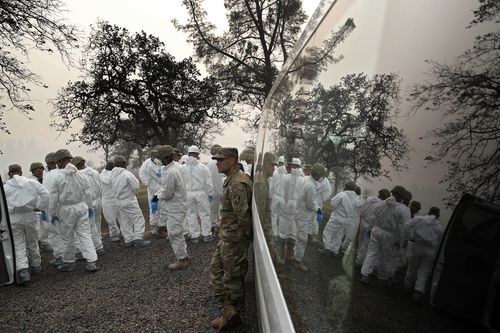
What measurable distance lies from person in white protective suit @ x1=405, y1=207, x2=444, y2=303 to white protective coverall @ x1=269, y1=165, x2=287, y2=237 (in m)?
1.22

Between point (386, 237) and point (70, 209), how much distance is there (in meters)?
6.27

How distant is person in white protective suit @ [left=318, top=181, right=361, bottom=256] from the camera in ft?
3.50

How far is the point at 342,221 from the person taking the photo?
1.17 m

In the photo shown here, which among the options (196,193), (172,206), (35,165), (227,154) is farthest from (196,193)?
(227,154)

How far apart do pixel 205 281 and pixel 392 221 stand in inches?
192

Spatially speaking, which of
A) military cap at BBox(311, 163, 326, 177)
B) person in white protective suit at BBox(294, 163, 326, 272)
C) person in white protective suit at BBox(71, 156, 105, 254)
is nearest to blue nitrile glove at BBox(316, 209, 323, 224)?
A: person in white protective suit at BBox(294, 163, 326, 272)

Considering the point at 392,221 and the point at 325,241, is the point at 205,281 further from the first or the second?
the point at 392,221

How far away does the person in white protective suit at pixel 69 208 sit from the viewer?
5.75 meters

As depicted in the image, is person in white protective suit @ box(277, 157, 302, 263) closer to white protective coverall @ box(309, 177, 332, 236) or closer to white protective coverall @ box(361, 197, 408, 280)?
white protective coverall @ box(309, 177, 332, 236)

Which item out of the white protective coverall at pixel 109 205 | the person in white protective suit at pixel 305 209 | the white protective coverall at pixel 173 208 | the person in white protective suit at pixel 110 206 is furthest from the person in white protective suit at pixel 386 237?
the white protective coverall at pixel 109 205

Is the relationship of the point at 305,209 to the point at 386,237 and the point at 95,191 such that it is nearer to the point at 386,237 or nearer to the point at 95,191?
the point at 386,237

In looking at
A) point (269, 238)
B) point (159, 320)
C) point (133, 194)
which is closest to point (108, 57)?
point (133, 194)

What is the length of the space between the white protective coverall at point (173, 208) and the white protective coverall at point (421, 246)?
511 centimetres

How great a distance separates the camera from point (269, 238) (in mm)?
2379
